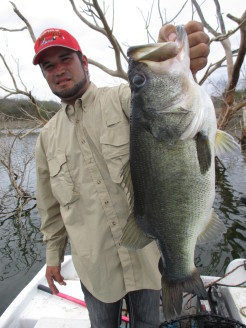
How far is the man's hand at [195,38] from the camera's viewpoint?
1.62m

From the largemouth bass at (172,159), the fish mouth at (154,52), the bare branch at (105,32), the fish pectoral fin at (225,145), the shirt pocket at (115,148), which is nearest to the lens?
the fish mouth at (154,52)

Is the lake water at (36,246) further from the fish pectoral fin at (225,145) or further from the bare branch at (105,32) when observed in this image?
the bare branch at (105,32)

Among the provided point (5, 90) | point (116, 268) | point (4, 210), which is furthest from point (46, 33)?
point (4, 210)

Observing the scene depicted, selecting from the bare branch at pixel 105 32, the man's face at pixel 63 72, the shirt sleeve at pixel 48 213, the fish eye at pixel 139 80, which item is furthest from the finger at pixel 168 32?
the bare branch at pixel 105 32

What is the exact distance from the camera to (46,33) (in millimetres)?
2230

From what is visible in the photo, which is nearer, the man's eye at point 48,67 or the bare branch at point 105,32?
the man's eye at point 48,67

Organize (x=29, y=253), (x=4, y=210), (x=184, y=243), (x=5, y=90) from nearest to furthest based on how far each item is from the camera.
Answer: (x=184, y=243)
(x=29, y=253)
(x=5, y=90)
(x=4, y=210)

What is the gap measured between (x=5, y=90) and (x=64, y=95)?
935cm

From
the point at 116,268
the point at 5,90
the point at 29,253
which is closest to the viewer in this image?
the point at 116,268

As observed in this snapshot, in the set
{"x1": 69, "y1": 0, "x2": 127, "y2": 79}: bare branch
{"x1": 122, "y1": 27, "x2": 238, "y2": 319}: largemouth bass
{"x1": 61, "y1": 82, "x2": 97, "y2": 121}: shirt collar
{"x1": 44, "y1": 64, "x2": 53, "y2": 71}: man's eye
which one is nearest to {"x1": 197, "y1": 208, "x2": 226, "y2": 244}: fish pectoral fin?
{"x1": 122, "y1": 27, "x2": 238, "y2": 319}: largemouth bass

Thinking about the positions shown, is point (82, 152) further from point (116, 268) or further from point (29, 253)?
point (29, 253)

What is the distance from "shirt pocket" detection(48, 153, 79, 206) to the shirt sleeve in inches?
8.0

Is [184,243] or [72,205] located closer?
[184,243]

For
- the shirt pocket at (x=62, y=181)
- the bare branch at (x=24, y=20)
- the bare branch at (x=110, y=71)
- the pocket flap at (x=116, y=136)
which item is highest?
the bare branch at (x=24, y=20)
